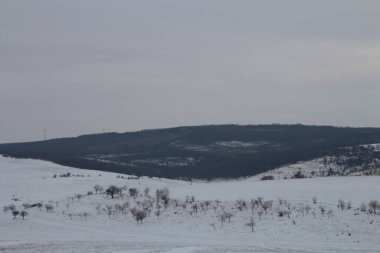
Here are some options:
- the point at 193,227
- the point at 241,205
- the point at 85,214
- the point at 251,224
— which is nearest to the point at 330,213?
the point at 251,224

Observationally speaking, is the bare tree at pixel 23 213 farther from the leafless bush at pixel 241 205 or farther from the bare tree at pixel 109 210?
the leafless bush at pixel 241 205

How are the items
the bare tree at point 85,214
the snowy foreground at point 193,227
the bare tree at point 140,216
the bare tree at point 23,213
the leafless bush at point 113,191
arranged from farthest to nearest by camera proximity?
the leafless bush at point 113,191 < the bare tree at point 85,214 < the bare tree at point 23,213 < the bare tree at point 140,216 < the snowy foreground at point 193,227

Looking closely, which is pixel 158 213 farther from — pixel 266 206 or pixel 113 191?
pixel 113 191

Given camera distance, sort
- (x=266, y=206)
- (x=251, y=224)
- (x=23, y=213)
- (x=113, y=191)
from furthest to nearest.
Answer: (x=113, y=191), (x=266, y=206), (x=23, y=213), (x=251, y=224)

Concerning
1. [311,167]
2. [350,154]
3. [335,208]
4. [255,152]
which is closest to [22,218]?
[335,208]

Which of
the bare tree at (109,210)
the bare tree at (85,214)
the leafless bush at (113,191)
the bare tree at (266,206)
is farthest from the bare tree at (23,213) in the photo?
the bare tree at (266,206)

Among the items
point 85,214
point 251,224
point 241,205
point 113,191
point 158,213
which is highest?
point 113,191

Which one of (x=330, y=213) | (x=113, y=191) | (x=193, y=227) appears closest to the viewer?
(x=193, y=227)

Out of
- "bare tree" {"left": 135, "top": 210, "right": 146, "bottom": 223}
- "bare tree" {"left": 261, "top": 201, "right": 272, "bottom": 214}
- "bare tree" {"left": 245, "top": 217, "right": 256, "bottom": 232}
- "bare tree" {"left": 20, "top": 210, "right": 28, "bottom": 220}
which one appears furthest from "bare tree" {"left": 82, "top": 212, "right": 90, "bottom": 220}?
"bare tree" {"left": 261, "top": 201, "right": 272, "bottom": 214}

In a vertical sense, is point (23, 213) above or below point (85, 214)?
above

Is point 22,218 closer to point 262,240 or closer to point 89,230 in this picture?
point 89,230

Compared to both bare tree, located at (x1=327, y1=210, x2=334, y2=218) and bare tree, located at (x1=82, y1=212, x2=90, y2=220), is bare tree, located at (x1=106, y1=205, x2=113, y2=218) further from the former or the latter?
bare tree, located at (x1=327, y1=210, x2=334, y2=218)

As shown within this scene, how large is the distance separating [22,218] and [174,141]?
107m

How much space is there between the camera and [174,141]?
449ft
